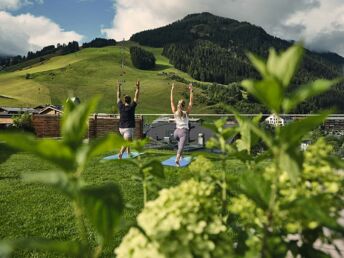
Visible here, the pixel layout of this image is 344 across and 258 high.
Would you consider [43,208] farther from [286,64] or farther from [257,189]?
[286,64]

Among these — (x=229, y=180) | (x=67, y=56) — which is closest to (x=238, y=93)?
(x=67, y=56)

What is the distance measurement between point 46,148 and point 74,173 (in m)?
0.10

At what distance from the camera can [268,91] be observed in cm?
93

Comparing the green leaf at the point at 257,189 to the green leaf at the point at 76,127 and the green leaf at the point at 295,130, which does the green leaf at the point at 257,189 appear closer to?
the green leaf at the point at 295,130

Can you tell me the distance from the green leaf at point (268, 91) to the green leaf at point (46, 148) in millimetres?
422

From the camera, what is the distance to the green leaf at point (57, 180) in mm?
840

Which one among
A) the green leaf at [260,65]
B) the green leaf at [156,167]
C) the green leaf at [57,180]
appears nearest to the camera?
the green leaf at [57,180]

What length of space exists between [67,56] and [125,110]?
177854 millimetres

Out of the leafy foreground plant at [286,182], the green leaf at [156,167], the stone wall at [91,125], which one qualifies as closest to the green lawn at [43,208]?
the green leaf at [156,167]

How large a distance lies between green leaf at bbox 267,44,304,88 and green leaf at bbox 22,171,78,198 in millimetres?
489

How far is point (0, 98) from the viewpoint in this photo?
126 meters

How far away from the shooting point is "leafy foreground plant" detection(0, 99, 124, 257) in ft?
2.89

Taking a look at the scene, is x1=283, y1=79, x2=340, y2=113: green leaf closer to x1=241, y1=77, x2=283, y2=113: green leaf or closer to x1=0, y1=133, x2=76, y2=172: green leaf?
x1=241, y1=77, x2=283, y2=113: green leaf

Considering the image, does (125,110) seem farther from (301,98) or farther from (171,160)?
(301,98)
